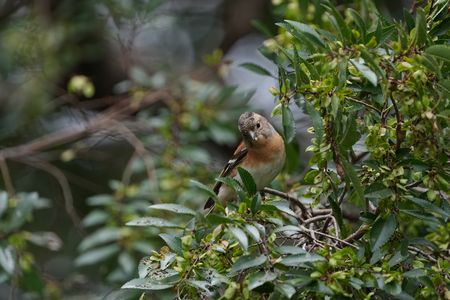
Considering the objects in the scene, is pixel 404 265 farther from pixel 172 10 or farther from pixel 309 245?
pixel 172 10

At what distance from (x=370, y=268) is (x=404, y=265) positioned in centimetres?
21

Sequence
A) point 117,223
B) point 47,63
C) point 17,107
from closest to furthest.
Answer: point 117,223 < point 47,63 < point 17,107

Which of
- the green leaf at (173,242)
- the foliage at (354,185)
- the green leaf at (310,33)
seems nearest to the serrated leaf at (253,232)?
the foliage at (354,185)

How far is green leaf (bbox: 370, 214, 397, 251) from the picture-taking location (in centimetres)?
268

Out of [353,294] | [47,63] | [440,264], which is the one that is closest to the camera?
[353,294]

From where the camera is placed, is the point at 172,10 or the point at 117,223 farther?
the point at 172,10

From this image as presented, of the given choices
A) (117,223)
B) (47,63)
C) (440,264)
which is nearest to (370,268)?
(440,264)

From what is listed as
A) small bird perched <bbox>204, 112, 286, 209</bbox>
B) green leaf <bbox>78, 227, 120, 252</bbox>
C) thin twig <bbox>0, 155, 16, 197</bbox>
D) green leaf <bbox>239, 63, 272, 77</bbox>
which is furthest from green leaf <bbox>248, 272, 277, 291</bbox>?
thin twig <bbox>0, 155, 16, 197</bbox>

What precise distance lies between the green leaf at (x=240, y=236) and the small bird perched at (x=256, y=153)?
6.53ft

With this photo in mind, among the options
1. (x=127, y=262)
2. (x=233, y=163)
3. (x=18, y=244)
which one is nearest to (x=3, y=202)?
(x=18, y=244)

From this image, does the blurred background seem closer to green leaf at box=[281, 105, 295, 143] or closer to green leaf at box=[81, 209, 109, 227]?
green leaf at box=[81, 209, 109, 227]

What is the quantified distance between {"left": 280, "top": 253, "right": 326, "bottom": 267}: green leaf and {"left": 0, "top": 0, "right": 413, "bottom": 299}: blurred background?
2.39m

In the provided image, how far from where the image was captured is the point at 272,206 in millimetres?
2740

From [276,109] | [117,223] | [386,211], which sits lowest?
[117,223]
